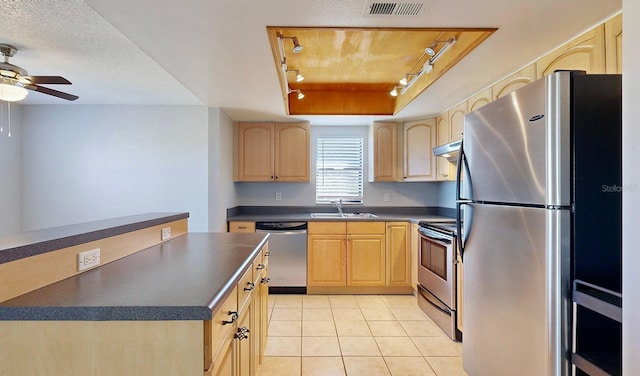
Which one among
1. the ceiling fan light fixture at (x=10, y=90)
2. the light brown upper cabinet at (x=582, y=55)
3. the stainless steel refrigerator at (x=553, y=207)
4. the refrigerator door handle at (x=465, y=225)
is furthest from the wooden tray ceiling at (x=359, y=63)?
the ceiling fan light fixture at (x=10, y=90)

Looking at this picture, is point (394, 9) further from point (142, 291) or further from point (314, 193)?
point (314, 193)

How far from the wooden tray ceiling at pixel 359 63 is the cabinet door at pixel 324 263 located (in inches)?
59.1

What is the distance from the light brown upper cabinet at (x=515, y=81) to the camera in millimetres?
2123

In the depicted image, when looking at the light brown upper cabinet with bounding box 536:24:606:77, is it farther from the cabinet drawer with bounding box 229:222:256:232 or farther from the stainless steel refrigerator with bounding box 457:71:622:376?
the cabinet drawer with bounding box 229:222:256:232

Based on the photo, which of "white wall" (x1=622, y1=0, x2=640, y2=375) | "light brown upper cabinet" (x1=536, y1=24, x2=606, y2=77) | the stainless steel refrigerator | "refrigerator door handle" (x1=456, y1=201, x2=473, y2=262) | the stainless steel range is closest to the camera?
"white wall" (x1=622, y1=0, x2=640, y2=375)

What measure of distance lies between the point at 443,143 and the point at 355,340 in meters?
2.26

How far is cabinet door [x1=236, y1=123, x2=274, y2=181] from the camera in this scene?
13.0 feet

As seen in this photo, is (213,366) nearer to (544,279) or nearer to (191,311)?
(191,311)

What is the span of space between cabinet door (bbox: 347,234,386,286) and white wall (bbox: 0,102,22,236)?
3.72 metres

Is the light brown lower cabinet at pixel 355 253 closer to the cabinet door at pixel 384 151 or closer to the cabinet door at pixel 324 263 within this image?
the cabinet door at pixel 324 263

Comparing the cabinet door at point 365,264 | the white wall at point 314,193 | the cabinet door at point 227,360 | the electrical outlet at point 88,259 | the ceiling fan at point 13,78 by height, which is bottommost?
the cabinet door at point 365,264

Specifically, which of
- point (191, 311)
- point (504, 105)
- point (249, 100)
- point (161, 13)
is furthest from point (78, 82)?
point (504, 105)

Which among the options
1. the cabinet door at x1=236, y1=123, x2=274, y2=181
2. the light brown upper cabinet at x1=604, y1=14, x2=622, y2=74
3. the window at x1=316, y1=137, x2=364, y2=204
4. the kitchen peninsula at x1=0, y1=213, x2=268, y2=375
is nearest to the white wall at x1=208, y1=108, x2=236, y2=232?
the cabinet door at x1=236, y1=123, x2=274, y2=181

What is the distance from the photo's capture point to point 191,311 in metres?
0.88
